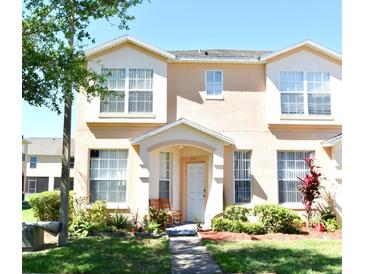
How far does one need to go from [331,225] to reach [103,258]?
939 centimetres

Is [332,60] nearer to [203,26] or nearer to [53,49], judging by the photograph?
[203,26]

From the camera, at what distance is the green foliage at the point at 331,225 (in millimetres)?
13860

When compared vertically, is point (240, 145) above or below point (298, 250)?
above

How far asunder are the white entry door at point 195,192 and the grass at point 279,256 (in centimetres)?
352

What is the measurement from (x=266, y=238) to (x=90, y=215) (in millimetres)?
6690

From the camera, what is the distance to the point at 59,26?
26.7 ft

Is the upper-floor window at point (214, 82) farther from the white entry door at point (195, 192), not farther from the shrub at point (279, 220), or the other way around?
the shrub at point (279, 220)

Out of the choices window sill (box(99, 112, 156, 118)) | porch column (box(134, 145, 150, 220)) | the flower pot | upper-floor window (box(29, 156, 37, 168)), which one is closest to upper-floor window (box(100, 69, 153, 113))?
window sill (box(99, 112, 156, 118))

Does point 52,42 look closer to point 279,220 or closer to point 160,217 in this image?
point 160,217

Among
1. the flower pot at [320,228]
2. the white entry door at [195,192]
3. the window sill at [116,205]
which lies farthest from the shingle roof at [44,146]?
the flower pot at [320,228]

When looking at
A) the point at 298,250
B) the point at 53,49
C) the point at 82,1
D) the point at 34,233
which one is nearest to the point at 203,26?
the point at 82,1

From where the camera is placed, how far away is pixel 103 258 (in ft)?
30.0
